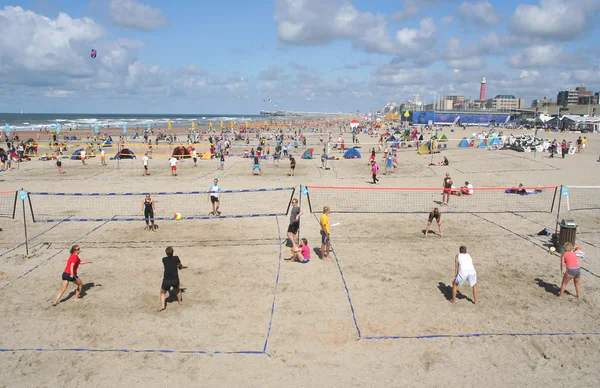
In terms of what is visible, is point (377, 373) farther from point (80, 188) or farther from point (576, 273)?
point (80, 188)

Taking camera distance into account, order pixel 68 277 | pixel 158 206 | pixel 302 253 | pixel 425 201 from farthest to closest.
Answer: pixel 425 201 < pixel 158 206 < pixel 302 253 < pixel 68 277

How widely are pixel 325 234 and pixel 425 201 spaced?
933 centimetres

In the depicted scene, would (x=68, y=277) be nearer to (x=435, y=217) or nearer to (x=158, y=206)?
(x=158, y=206)

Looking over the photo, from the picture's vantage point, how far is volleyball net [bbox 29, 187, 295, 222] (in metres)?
15.9

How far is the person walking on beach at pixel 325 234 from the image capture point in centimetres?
1069

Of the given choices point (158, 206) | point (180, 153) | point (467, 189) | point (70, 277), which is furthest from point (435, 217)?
point (180, 153)

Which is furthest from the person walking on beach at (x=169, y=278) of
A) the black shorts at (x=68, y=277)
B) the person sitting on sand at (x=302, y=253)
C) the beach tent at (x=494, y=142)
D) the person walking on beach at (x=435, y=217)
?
the beach tent at (x=494, y=142)

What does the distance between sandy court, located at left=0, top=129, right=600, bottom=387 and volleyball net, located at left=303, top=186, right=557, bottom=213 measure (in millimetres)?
1076

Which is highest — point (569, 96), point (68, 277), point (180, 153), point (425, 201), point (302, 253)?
point (569, 96)

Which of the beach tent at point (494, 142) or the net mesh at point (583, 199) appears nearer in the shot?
the net mesh at point (583, 199)

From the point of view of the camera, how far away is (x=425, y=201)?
18500 mm

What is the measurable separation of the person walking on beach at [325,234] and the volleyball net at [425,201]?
5.11 metres

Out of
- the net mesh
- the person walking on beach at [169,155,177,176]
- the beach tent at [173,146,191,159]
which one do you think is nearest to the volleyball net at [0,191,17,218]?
the person walking on beach at [169,155,177,176]

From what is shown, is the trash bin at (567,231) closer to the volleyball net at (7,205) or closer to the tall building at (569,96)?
the volleyball net at (7,205)
